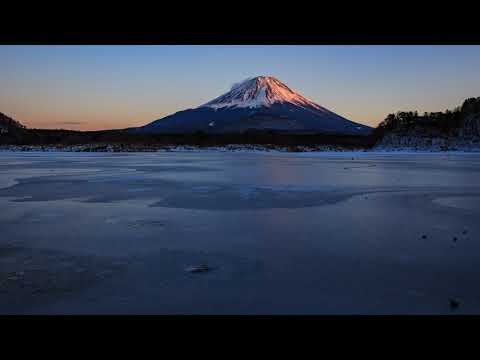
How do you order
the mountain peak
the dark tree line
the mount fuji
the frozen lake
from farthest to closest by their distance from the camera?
the mountain peak, the mount fuji, the dark tree line, the frozen lake

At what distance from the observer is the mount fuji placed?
468 ft

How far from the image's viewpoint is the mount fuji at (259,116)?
468 feet

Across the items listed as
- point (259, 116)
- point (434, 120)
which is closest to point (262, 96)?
point (259, 116)

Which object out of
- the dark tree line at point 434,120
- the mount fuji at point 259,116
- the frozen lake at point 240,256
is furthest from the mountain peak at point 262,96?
the frozen lake at point 240,256

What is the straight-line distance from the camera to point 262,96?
17775cm

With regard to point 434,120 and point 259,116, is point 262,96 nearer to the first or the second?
point 259,116

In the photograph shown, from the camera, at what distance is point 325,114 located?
155 m

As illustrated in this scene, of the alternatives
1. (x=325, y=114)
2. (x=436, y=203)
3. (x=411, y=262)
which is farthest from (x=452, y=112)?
(x=325, y=114)

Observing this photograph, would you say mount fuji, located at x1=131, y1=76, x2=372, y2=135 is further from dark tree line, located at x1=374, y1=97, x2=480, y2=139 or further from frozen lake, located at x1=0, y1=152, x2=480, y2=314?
frozen lake, located at x1=0, y1=152, x2=480, y2=314

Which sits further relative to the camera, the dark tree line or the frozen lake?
the dark tree line

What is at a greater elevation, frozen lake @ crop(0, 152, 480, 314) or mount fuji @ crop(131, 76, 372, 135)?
mount fuji @ crop(131, 76, 372, 135)

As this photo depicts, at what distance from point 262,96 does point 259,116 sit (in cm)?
2473

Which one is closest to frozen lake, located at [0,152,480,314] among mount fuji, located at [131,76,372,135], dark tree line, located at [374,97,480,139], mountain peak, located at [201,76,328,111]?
dark tree line, located at [374,97,480,139]
